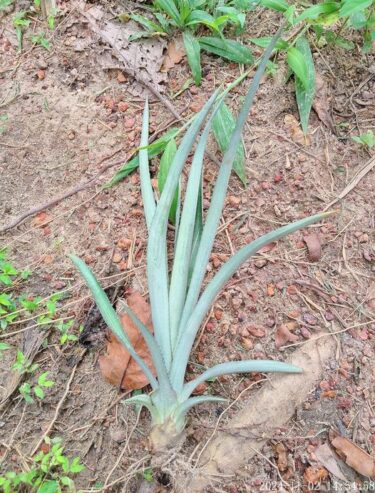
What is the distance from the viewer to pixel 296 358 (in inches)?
46.1

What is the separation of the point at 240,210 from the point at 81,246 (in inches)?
18.8

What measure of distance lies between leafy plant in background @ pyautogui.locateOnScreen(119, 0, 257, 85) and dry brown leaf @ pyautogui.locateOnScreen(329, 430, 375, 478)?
1121 mm

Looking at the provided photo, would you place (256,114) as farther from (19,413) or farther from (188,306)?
(19,413)

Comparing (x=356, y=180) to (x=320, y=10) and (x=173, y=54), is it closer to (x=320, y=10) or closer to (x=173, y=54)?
(x=320, y=10)

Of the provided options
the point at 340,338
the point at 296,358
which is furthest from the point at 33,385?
the point at 340,338

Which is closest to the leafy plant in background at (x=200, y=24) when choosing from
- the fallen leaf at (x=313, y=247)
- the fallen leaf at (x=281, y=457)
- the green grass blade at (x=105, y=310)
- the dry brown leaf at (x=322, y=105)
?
the dry brown leaf at (x=322, y=105)

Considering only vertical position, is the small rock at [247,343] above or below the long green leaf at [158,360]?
below

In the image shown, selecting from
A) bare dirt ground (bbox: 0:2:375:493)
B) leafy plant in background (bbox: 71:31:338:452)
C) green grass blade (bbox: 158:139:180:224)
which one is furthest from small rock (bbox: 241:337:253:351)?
green grass blade (bbox: 158:139:180:224)

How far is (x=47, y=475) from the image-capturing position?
3.53 ft

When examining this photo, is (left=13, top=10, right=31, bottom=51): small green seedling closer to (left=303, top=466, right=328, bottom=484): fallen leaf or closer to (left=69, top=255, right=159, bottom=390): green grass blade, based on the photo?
(left=69, top=255, right=159, bottom=390): green grass blade

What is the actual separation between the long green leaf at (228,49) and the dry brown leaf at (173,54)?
0.24 feet

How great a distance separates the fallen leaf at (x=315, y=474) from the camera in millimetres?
1052

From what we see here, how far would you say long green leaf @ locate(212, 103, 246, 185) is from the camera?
4.49 feet

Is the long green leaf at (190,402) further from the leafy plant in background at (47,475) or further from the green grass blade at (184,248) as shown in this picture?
the leafy plant in background at (47,475)
